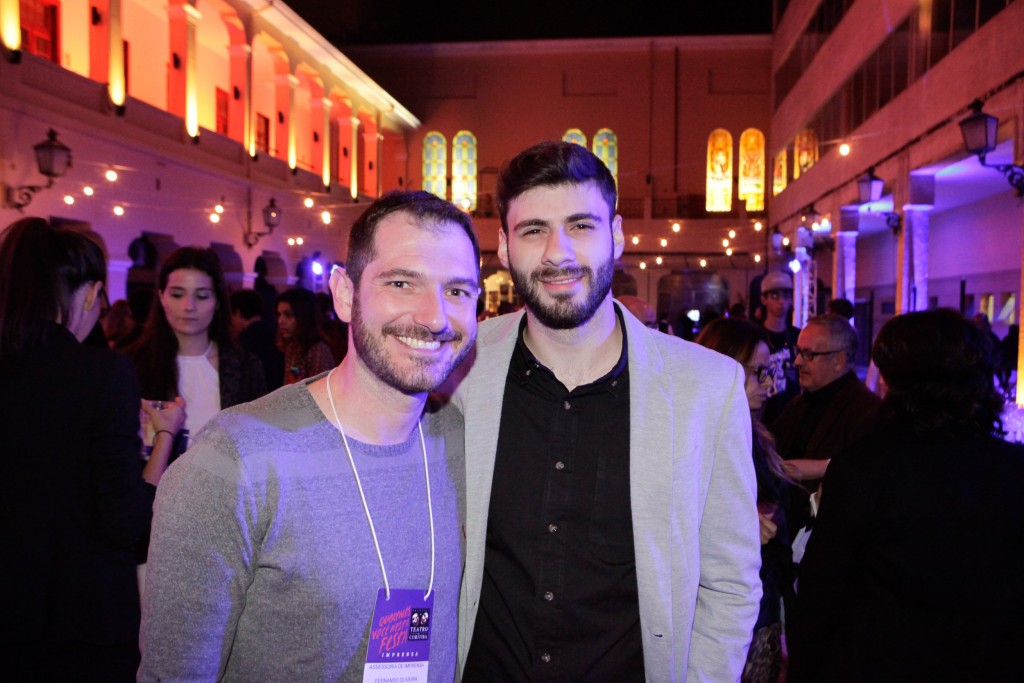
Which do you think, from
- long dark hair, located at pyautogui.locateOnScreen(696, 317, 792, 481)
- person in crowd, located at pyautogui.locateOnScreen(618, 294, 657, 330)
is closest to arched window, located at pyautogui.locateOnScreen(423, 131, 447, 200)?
person in crowd, located at pyautogui.locateOnScreen(618, 294, 657, 330)

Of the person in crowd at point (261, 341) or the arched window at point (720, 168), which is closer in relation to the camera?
the person in crowd at point (261, 341)

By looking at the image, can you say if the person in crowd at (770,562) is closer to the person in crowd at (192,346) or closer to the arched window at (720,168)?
the person in crowd at (192,346)

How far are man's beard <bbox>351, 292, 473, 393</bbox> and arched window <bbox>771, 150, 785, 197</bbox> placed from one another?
909 inches

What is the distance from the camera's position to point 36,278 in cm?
223

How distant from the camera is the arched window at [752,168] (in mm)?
25859

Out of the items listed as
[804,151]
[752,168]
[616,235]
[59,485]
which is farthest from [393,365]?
[752,168]

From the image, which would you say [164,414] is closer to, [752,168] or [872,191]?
[872,191]

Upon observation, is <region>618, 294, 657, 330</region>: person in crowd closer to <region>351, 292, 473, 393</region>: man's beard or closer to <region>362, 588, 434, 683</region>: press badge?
<region>351, 292, 473, 393</region>: man's beard

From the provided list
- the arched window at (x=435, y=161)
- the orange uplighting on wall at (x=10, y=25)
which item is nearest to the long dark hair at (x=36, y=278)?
the orange uplighting on wall at (x=10, y=25)

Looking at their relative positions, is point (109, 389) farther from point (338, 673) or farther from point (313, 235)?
point (313, 235)

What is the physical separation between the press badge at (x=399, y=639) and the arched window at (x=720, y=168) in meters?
26.0

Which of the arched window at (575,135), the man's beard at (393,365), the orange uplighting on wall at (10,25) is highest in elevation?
the arched window at (575,135)

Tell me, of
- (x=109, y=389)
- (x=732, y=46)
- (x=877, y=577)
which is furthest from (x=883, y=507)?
(x=732, y=46)

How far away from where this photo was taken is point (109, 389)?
215 cm
